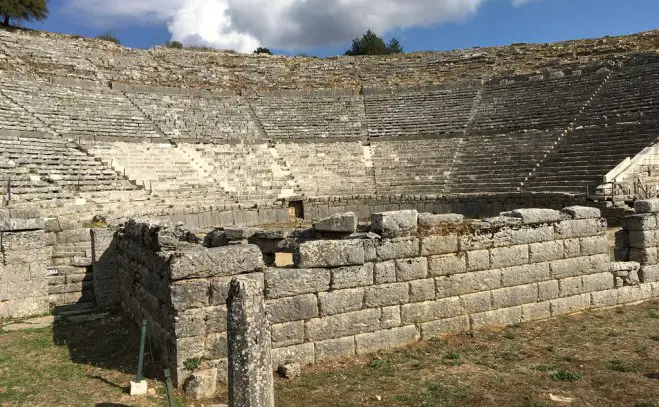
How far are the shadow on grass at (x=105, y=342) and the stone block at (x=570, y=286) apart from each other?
6.32 meters

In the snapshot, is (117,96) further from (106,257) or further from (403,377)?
(403,377)

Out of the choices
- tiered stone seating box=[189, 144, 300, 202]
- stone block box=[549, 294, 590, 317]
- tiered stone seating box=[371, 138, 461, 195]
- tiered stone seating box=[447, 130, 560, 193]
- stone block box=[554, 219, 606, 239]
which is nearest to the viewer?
stone block box=[549, 294, 590, 317]

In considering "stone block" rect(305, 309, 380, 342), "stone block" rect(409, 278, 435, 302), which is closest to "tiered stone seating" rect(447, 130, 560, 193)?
"stone block" rect(409, 278, 435, 302)

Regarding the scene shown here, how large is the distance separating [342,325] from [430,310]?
4.61 ft

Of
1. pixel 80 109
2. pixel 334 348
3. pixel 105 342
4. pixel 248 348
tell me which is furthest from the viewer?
pixel 80 109

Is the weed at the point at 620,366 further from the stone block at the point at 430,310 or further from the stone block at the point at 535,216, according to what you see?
the stone block at the point at 535,216

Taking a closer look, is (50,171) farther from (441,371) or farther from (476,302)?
(441,371)

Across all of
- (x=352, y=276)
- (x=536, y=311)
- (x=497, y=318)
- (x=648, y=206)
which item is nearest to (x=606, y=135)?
(x=648, y=206)

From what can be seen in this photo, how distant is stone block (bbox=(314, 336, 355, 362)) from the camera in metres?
6.62

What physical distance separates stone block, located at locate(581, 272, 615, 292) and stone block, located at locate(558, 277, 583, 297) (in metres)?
0.12

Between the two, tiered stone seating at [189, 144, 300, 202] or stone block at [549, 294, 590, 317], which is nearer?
stone block at [549, 294, 590, 317]

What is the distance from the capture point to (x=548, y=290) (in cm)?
831

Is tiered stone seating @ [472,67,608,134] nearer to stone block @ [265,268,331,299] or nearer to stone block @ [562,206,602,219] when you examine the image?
stone block @ [562,206,602,219]

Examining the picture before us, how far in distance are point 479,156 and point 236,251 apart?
23.5 metres
